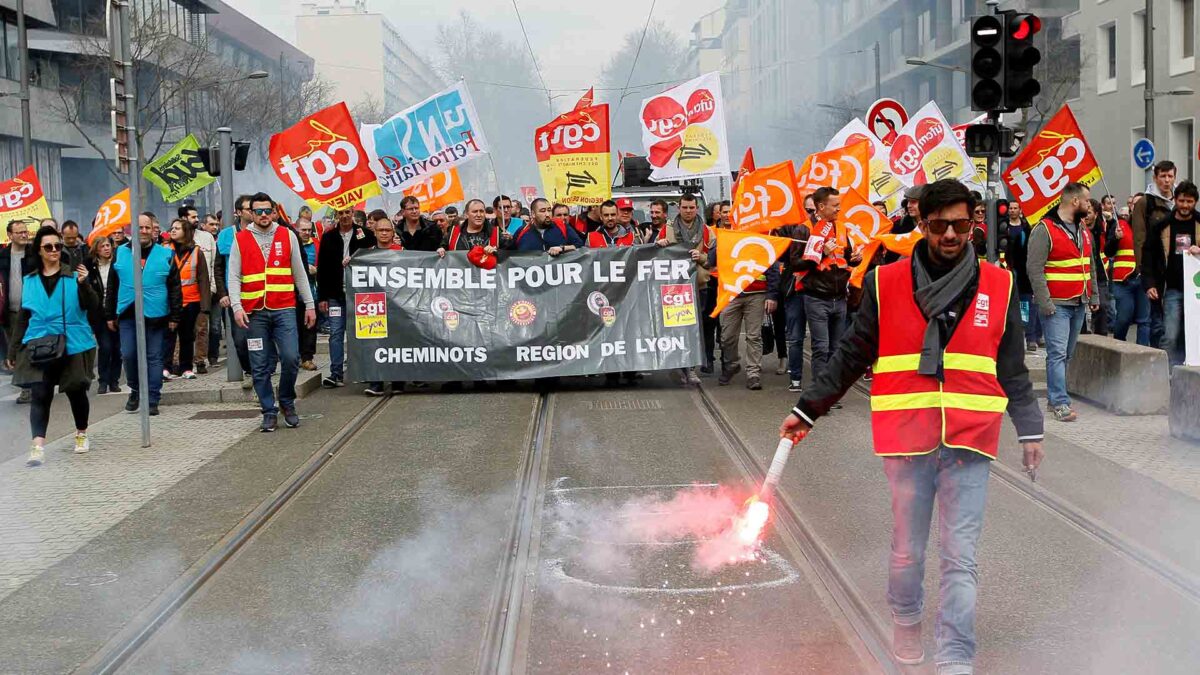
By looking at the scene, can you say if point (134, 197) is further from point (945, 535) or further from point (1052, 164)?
point (1052, 164)

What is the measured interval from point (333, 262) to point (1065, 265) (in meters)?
7.30

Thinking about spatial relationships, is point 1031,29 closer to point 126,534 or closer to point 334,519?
point 334,519

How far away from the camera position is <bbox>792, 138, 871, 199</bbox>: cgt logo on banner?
42.0 feet

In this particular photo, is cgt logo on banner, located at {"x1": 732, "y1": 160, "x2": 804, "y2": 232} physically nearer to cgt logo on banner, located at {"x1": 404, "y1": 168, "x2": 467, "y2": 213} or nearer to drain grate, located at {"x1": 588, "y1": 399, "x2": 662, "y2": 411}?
drain grate, located at {"x1": 588, "y1": 399, "x2": 662, "y2": 411}

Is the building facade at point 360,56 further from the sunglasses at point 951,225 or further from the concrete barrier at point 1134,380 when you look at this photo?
the sunglasses at point 951,225

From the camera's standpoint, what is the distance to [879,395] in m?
4.75

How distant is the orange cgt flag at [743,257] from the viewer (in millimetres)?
11446

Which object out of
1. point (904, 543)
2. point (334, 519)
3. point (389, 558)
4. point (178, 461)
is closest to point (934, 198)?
point (904, 543)

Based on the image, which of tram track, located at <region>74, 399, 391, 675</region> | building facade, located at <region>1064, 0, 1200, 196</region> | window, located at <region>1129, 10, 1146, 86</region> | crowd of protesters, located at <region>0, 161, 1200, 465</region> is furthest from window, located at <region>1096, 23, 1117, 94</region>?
tram track, located at <region>74, 399, 391, 675</region>

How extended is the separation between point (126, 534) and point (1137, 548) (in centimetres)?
518

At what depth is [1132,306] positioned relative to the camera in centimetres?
1302

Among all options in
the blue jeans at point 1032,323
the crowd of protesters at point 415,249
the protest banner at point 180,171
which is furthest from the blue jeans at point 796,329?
the protest banner at point 180,171

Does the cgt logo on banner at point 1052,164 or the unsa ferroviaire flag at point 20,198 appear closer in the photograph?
the cgt logo on banner at point 1052,164

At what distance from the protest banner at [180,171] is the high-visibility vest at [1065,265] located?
39.5 feet
